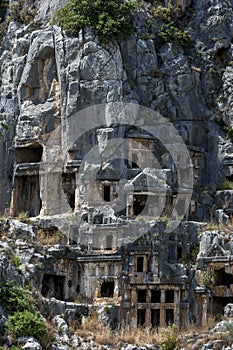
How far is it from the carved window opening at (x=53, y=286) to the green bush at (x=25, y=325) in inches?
291

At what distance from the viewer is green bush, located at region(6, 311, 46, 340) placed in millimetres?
37156

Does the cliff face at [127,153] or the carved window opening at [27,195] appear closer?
the cliff face at [127,153]

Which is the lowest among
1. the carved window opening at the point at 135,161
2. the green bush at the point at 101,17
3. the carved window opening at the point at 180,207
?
the carved window opening at the point at 180,207

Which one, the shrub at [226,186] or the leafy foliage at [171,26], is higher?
the leafy foliage at [171,26]

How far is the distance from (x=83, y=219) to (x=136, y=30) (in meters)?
15.1

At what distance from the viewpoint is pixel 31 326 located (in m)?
37.5

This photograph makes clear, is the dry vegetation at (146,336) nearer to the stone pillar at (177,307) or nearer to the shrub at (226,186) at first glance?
the stone pillar at (177,307)

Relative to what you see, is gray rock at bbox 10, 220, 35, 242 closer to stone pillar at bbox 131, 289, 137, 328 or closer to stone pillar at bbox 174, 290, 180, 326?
stone pillar at bbox 131, 289, 137, 328

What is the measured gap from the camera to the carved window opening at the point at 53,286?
46094 mm

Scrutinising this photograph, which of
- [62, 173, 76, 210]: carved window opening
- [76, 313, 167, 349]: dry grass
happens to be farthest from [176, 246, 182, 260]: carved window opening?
[62, 173, 76, 210]: carved window opening

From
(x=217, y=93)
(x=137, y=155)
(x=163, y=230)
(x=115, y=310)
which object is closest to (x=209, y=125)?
(x=217, y=93)

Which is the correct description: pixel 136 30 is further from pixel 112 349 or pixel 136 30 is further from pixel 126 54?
pixel 112 349

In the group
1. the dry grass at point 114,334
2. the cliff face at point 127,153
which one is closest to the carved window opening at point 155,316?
the cliff face at point 127,153

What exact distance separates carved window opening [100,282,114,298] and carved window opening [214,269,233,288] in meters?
6.10
